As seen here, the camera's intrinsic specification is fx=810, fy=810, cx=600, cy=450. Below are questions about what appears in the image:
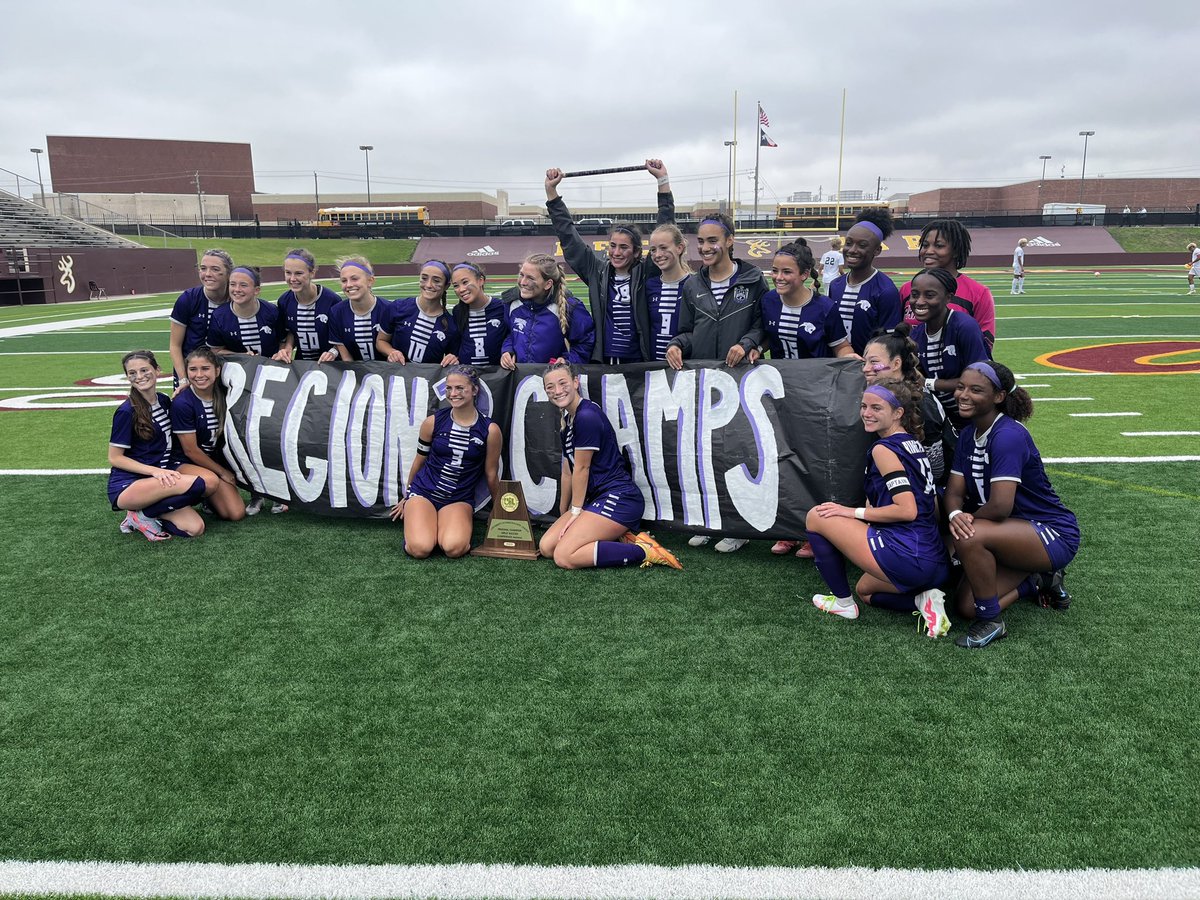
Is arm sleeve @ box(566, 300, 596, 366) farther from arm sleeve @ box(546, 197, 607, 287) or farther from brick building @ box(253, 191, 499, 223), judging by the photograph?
brick building @ box(253, 191, 499, 223)

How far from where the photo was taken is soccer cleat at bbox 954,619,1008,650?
11.7 ft

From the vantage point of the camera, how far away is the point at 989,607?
142 inches

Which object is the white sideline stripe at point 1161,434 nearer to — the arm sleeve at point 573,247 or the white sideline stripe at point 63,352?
the arm sleeve at point 573,247

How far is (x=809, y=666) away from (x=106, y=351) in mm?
14386

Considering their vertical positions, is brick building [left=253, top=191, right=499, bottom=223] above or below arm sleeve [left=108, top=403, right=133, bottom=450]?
above

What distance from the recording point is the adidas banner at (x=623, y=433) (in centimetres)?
463

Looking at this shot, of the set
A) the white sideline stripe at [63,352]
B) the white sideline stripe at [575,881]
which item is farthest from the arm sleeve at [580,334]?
the white sideline stripe at [63,352]

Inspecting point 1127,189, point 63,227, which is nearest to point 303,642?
point 63,227

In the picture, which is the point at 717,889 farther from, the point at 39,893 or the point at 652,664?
the point at 39,893

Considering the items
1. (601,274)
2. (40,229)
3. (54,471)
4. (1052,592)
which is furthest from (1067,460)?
(40,229)

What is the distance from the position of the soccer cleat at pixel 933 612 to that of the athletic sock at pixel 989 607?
15cm

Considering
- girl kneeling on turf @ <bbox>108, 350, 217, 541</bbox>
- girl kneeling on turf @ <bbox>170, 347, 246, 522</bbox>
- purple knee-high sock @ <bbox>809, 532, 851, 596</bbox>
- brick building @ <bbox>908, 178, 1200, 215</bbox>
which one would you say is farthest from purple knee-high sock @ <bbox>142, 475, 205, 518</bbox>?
brick building @ <bbox>908, 178, 1200, 215</bbox>

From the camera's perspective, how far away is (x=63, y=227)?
3488cm

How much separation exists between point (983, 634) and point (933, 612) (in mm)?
225
